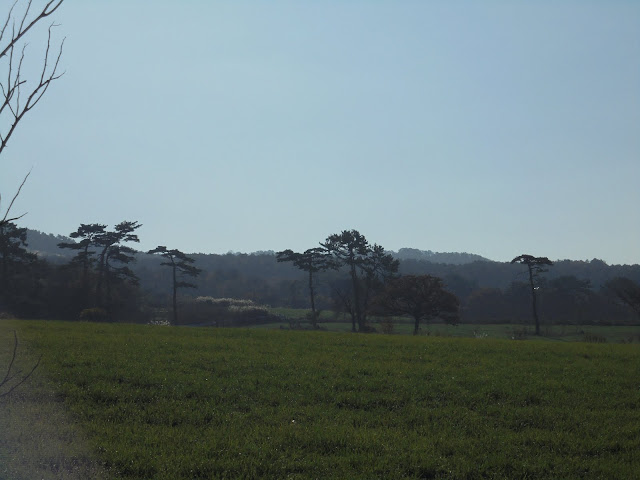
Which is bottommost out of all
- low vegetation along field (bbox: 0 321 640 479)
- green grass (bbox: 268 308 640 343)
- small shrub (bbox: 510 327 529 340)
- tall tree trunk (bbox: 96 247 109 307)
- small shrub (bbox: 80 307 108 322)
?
green grass (bbox: 268 308 640 343)

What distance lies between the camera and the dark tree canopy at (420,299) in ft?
142

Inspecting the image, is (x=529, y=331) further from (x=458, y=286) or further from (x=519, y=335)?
(x=458, y=286)

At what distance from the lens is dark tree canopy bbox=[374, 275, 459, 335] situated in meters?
43.2

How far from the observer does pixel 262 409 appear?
30.0 ft

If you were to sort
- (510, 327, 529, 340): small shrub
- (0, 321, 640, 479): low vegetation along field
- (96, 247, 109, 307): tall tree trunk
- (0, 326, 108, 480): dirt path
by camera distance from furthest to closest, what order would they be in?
(96, 247, 109, 307): tall tree trunk, (510, 327, 529, 340): small shrub, (0, 321, 640, 479): low vegetation along field, (0, 326, 108, 480): dirt path

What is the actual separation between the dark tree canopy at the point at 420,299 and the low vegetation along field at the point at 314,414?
2718 centimetres

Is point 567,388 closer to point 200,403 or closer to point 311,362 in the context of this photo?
point 311,362

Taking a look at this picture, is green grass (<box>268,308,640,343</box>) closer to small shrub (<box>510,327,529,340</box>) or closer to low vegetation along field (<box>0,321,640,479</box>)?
small shrub (<box>510,327,529,340</box>)

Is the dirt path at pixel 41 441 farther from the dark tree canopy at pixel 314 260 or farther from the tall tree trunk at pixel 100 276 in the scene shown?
the dark tree canopy at pixel 314 260

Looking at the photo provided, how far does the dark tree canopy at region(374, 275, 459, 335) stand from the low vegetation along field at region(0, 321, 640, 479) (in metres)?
27.2

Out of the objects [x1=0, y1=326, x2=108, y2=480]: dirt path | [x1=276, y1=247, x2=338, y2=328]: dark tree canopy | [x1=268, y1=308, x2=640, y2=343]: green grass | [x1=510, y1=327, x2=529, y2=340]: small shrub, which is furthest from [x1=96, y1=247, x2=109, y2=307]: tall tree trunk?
[x1=0, y1=326, x2=108, y2=480]: dirt path

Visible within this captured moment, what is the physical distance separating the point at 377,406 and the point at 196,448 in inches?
156

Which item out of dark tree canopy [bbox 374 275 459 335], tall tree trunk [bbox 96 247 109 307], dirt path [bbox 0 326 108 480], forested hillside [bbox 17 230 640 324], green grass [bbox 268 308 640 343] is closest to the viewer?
dirt path [bbox 0 326 108 480]

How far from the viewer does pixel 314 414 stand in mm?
9023
